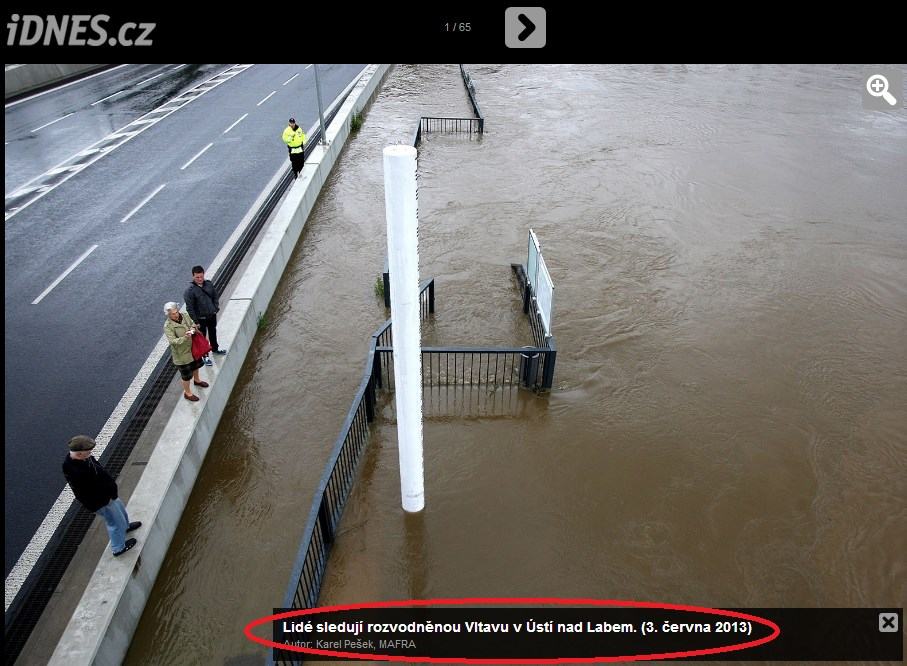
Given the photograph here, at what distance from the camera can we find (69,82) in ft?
79.1

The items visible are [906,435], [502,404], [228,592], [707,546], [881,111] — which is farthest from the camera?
[881,111]

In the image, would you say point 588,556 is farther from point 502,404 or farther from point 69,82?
point 69,82

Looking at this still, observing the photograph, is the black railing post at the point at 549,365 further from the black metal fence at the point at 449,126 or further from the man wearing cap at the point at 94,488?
the black metal fence at the point at 449,126

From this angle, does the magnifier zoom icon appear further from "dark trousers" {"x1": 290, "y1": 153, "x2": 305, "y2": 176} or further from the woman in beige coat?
"dark trousers" {"x1": 290, "y1": 153, "x2": 305, "y2": 176}

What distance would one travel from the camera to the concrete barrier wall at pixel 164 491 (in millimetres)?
4922

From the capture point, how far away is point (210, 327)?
25.8 feet

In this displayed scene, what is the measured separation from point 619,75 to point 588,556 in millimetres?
28237

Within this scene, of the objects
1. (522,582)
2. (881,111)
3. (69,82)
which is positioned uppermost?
(69,82)

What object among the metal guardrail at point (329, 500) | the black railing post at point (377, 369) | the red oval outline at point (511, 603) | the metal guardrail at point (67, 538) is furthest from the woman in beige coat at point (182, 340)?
the red oval outline at point (511, 603)

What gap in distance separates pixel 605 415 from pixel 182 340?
18.2 feet
